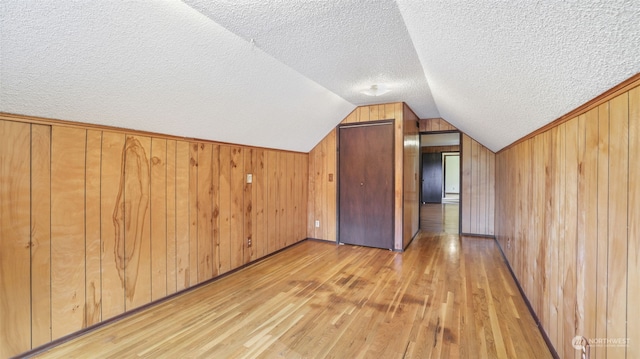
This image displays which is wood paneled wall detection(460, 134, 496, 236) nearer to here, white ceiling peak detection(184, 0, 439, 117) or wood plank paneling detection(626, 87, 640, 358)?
white ceiling peak detection(184, 0, 439, 117)

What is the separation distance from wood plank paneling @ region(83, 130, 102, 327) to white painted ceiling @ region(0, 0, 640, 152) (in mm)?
215

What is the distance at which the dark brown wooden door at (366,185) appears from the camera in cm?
405

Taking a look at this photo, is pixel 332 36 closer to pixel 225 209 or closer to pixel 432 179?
pixel 225 209

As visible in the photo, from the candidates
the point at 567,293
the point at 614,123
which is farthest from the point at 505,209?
the point at 614,123

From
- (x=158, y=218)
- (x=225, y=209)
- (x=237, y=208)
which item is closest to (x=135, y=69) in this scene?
(x=158, y=218)

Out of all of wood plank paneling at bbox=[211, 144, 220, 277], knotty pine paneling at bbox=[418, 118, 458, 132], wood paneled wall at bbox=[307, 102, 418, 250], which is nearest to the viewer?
wood plank paneling at bbox=[211, 144, 220, 277]

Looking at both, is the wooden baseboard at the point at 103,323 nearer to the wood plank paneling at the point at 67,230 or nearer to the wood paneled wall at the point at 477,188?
the wood plank paneling at the point at 67,230

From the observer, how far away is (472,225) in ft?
16.1

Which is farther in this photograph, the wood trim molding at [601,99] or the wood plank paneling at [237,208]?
the wood plank paneling at [237,208]

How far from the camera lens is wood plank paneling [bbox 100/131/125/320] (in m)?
2.05

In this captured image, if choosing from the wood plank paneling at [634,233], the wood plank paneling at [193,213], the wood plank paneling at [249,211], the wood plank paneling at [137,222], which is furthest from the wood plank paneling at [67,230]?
the wood plank paneling at [634,233]

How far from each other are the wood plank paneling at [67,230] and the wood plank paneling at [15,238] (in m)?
0.12

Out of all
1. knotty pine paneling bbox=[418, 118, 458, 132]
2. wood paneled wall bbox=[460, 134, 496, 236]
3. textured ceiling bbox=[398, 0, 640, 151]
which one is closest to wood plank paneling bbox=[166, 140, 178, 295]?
textured ceiling bbox=[398, 0, 640, 151]

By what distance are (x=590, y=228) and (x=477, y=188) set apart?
3937mm
